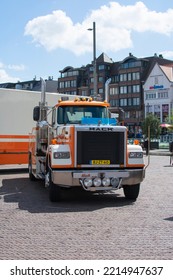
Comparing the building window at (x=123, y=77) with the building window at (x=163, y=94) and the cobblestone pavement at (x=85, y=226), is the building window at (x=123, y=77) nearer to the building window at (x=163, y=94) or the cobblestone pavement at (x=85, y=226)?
the building window at (x=163, y=94)

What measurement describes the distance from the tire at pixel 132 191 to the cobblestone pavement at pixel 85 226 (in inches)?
6.8

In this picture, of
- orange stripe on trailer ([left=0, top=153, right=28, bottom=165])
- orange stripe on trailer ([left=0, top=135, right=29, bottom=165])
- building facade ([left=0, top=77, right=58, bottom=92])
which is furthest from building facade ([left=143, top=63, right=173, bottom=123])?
orange stripe on trailer ([left=0, top=153, right=28, bottom=165])

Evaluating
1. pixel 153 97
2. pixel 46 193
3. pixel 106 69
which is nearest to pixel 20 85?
pixel 106 69

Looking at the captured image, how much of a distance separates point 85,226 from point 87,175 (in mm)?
2253

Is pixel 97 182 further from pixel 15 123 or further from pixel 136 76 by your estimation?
pixel 136 76

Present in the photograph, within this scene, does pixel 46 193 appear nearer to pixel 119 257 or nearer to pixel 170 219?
pixel 170 219

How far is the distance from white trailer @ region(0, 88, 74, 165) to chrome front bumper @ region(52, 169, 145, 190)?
8179 mm

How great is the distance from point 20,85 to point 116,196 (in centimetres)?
11279

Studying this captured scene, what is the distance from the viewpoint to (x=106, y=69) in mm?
98938

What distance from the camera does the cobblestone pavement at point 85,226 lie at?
20.6 feet

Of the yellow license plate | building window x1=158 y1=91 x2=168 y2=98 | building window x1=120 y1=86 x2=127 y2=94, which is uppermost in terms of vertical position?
building window x1=120 y1=86 x2=127 y2=94

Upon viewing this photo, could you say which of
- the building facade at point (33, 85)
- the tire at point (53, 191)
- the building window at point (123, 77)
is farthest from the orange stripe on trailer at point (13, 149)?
the building facade at point (33, 85)

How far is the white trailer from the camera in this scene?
18.5 metres

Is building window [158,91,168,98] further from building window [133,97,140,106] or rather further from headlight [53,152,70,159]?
headlight [53,152,70,159]
